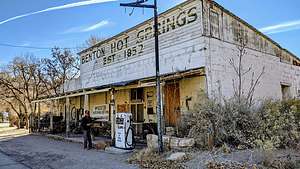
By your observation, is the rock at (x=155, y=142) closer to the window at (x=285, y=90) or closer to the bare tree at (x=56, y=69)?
the window at (x=285, y=90)

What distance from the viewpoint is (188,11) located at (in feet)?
47.9

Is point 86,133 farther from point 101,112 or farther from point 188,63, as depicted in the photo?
point 101,112

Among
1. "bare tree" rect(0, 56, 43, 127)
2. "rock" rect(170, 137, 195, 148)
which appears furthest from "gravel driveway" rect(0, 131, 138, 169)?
"bare tree" rect(0, 56, 43, 127)

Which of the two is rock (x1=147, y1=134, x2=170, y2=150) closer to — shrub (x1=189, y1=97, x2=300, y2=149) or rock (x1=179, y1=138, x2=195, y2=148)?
rock (x1=179, y1=138, x2=195, y2=148)

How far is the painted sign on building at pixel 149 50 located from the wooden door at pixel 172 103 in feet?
2.67

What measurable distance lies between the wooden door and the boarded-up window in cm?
289

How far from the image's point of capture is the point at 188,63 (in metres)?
14.3

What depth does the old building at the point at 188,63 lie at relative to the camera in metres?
13.9

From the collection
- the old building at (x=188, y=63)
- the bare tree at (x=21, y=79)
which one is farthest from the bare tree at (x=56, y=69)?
the old building at (x=188, y=63)

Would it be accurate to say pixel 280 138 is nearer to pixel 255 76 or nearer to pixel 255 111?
pixel 255 111

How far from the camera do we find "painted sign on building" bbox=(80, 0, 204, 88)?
561 inches

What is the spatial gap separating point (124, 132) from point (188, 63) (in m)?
4.36

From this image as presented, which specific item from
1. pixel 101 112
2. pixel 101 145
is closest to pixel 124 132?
pixel 101 145

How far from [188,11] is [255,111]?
5.80m
